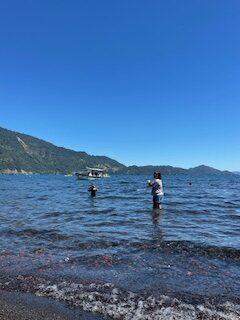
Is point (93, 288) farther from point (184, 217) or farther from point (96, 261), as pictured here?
point (184, 217)

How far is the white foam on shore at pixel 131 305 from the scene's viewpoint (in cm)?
751

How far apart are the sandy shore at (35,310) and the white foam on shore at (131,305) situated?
0.97 feet

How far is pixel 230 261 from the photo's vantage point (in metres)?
12.1

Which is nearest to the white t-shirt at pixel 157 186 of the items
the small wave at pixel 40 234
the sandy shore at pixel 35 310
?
the small wave at pixel 40 234

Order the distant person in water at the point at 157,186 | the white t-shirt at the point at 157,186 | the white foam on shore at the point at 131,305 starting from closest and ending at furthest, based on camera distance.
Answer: the white foam on shore at the point at 131,305 → the white t-shirt at the point at 157,186 → the distant person in water at the point at 157,186

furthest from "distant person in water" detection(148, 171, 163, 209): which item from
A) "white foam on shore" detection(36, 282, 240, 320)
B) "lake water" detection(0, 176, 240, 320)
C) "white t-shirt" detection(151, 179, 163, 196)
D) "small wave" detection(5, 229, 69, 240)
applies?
"white foam on shore" detection(36, 282, 240, 320)

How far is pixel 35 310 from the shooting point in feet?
25.0

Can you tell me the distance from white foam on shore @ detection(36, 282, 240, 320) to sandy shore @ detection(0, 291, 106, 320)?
0.97ft

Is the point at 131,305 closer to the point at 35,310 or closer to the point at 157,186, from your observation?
the point at 35,310

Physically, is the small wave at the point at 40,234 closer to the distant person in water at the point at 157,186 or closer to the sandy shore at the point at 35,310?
the sandy shore at the point at 35,310

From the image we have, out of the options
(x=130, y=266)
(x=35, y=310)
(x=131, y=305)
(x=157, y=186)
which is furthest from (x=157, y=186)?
(x=35, y=310)

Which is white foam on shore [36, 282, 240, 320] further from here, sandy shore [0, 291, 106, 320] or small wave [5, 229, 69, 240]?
small wave [5, 229, 69, 240]

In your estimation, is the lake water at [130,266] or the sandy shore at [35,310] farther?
the lake water at [130,266]

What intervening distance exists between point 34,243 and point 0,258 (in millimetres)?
2891
